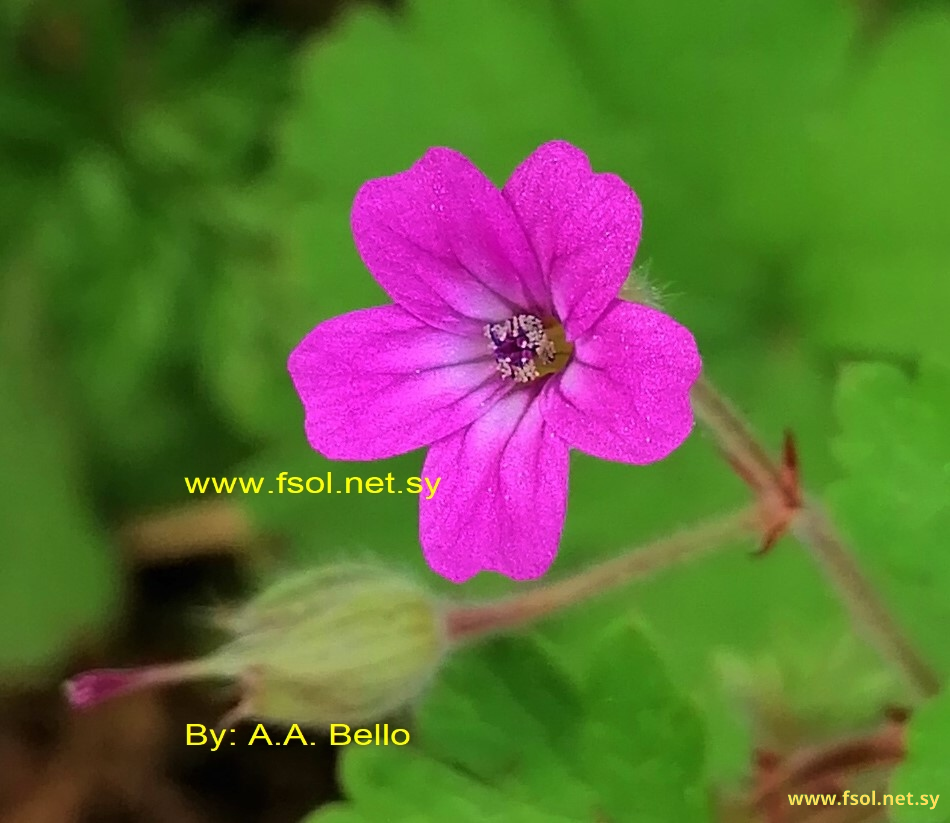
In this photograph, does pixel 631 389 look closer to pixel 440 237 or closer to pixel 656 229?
pixel 440 237

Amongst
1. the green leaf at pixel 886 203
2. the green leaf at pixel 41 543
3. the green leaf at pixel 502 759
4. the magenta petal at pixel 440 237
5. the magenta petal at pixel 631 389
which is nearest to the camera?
the magenta petal at pixel 631 389

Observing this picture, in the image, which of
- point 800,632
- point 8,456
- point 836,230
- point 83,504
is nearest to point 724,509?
point 800,632

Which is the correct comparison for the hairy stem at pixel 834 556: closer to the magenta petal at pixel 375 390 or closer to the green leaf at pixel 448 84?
the magenta petal at pixel 375 390

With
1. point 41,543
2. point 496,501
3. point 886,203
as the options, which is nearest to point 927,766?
point 496,501

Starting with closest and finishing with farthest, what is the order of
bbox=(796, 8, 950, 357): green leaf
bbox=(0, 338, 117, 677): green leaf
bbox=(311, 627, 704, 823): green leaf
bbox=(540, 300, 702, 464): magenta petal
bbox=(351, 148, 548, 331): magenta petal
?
bbox=(540, 300, 702, 464): magenta petal → bbox=(351, 148, 548, 331): magenta petal → bbox=(311, 627, 704, 823): green leaf → bbox=(796, 8, 950, 357): green leaf → bbox=(0, 338, 117, 677): green leaf

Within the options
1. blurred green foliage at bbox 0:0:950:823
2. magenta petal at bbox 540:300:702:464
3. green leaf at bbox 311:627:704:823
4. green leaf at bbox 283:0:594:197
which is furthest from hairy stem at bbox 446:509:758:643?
green leaf at bbox 283:0:594:197

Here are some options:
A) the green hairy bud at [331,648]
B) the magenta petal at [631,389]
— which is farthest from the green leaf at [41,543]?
the magenta petal at [631,389]

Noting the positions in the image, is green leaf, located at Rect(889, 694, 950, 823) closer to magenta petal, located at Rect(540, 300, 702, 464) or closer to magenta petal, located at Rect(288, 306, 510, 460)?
magenta petal, located at Rect(540, 300, 702, 464)
